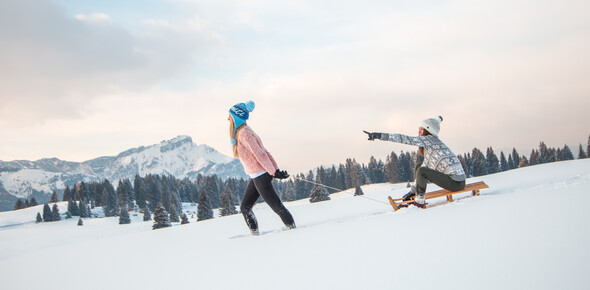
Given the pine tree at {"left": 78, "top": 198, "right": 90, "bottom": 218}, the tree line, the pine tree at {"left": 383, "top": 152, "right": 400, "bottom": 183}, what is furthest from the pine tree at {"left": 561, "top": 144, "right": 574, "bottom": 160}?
the pine tree at {"left": 78, "top": 198, "right": 90, "bottom": 218}

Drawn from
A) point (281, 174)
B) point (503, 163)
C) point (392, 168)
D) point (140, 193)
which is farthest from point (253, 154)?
point (503, 163)

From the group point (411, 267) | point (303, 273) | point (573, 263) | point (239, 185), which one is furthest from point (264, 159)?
point (239, 185)

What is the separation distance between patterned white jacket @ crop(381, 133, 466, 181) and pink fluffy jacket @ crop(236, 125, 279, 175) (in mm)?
1954

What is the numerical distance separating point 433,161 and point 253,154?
3172 millimetres

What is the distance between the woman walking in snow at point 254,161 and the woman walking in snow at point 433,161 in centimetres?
178

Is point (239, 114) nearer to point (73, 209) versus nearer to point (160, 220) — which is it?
point (160, 220)

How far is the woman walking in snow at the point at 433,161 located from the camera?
5.54 metres

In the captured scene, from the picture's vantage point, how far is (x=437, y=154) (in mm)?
5793

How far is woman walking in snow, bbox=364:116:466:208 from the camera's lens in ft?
18.2

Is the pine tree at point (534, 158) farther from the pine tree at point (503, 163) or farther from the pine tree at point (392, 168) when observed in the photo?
the pine tree at point (392, 168)

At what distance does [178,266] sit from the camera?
132 inches

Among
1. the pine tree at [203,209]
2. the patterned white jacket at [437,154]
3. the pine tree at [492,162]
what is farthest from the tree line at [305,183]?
the patterned white jacket at [437,154]

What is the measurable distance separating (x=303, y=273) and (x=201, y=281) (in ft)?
2.89

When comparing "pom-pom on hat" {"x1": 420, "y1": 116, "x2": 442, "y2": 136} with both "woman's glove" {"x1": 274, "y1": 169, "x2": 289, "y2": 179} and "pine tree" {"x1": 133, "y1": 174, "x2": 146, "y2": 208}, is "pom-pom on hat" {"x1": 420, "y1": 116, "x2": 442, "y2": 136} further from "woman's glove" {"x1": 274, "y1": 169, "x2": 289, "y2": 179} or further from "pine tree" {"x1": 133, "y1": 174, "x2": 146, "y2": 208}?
"pine tree" {"x1": 133, "y1": 174, "x2": 146, "y2": 208}
